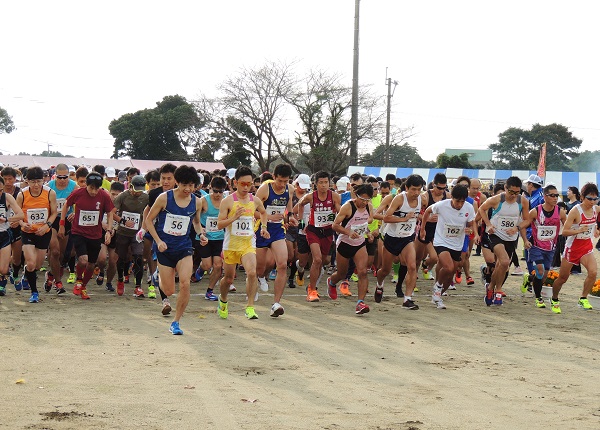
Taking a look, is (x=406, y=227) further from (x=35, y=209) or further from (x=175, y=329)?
(x=35, y=209)

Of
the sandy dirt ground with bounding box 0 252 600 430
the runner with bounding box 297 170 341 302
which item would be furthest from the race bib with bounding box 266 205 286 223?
the sandy dirt ground with bounding box 0 252 600 430

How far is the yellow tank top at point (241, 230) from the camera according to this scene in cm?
1007

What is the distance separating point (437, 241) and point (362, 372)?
15.6 feet

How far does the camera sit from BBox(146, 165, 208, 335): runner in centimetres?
913

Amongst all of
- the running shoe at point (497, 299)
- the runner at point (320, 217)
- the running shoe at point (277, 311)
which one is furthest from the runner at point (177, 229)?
the running shoe at point (497, 299)

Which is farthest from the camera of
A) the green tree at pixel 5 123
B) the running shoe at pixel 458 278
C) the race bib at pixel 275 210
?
the green tree at pixel 5 123

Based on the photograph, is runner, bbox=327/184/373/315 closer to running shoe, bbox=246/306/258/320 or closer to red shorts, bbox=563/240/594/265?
running shoe, bbox=246/306/258/320

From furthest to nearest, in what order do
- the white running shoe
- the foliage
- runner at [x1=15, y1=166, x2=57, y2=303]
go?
1. the foliage
2. the white running shoe
3. runner at [x1=15, y1=166, x2=57, y2=303]

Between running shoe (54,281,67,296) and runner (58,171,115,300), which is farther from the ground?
runner (58,171,115,300)

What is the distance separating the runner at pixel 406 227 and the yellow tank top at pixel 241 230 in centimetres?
247

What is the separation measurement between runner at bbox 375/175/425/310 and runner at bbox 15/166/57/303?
16.4ft

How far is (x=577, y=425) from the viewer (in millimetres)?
5957

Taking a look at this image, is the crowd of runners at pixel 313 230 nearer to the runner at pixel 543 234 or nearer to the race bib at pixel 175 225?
the runner at pixel 543 234

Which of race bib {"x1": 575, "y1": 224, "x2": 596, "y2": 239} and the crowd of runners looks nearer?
the crowd of runners
